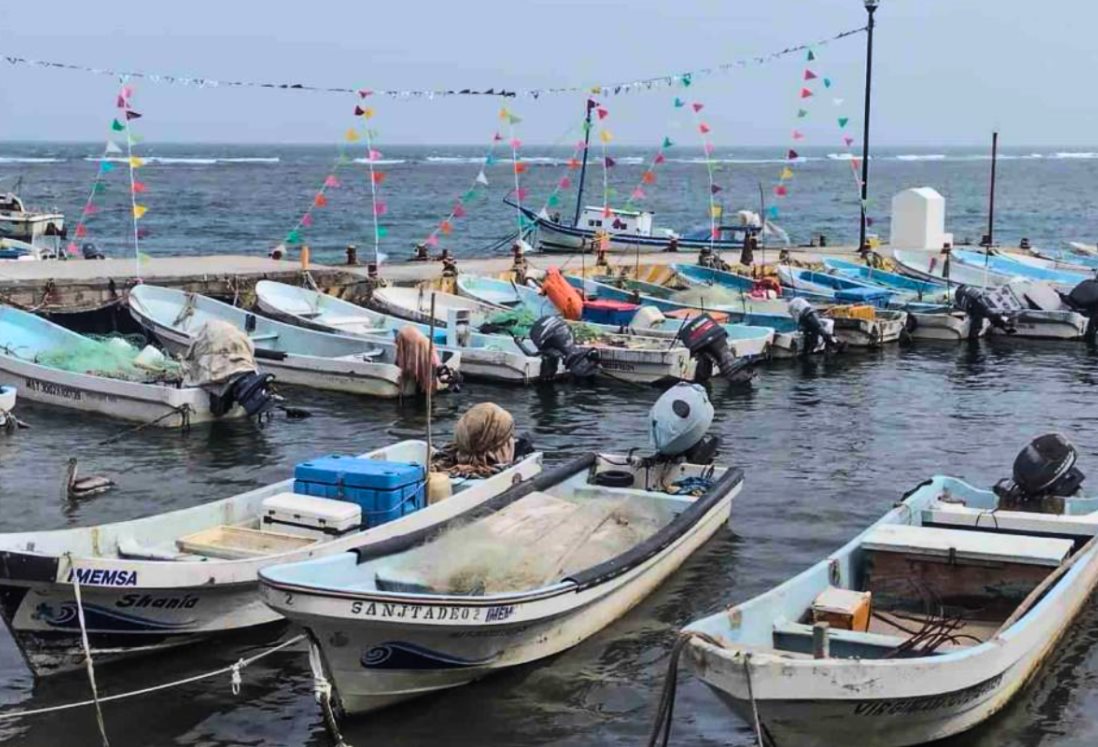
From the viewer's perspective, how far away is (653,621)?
11133mm

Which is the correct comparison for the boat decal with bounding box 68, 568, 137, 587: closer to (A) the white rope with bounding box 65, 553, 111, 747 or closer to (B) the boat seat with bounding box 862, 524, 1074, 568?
(A) the white rope with bounding box 65, 553, 111, 747

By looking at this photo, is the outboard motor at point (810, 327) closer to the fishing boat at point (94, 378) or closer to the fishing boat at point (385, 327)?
the fishing boat at point (385, 327)

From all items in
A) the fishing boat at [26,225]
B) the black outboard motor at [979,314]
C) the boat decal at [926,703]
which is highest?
the fishing boat at [26,225]

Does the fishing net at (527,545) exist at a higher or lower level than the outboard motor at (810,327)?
lower

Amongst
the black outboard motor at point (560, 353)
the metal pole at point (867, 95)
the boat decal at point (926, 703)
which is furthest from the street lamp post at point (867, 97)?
the boat decal at point (926, 703)

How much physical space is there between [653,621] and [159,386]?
970 centimetres

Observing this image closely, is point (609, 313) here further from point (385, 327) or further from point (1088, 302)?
point (1088, 302)

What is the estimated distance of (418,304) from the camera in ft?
85.1

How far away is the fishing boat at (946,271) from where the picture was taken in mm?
31413

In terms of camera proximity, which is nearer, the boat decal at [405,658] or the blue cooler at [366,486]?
the boat decal at [405,658]

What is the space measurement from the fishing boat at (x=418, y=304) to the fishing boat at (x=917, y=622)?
1421 centimetres

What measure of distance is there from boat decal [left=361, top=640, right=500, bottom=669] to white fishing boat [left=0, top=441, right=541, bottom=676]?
43.1 inches

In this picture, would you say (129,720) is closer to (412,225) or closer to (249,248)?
(249,248)

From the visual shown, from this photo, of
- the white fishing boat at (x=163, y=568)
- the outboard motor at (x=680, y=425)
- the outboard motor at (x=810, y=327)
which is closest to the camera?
the white fishing boat at (x=163, y=568)
